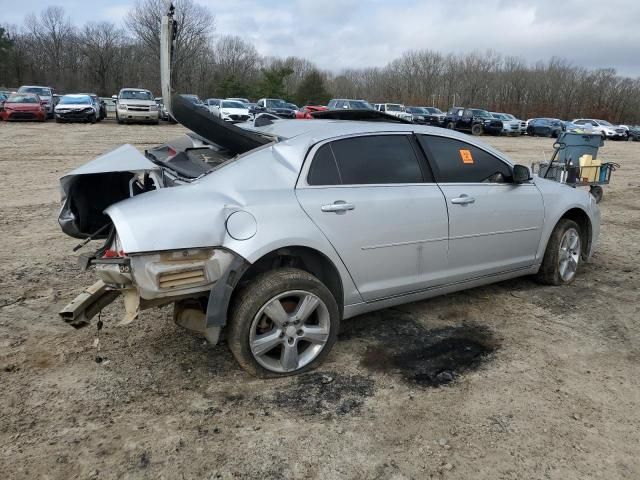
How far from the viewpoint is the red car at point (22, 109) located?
24500 millimetres

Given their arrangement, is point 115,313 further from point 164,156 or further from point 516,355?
point 516,355

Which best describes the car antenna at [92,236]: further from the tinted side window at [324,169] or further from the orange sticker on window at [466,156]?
the orange sticker on window at [466,156]

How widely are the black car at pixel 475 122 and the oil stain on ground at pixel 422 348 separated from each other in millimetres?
31747

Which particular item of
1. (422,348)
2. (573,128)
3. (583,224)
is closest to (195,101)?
(573,128)

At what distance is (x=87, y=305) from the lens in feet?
10.6

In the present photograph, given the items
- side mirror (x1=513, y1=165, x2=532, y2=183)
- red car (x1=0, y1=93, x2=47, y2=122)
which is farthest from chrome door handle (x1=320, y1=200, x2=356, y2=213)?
red car (x1=0, y1=93, x2=47, y2=122)

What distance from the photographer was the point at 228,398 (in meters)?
3.12

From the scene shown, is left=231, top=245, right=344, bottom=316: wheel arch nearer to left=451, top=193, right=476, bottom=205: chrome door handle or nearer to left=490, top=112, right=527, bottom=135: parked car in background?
left=451, top=193, right=476, bottom=205: chrome door handle

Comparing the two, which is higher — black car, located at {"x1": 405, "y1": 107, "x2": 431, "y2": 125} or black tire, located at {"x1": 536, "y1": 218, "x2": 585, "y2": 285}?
black car, located at {"x1": 405, "y1": 107, "x2": 431, "y2": 125}

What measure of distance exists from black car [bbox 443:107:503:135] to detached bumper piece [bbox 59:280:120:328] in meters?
33.1

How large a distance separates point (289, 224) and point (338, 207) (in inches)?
15.3

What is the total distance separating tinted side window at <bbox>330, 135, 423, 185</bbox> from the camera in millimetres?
3629

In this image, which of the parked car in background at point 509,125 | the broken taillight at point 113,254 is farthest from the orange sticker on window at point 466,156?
the parked car in background at point 509,125

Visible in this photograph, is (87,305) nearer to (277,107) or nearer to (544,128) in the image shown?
(277,107)
